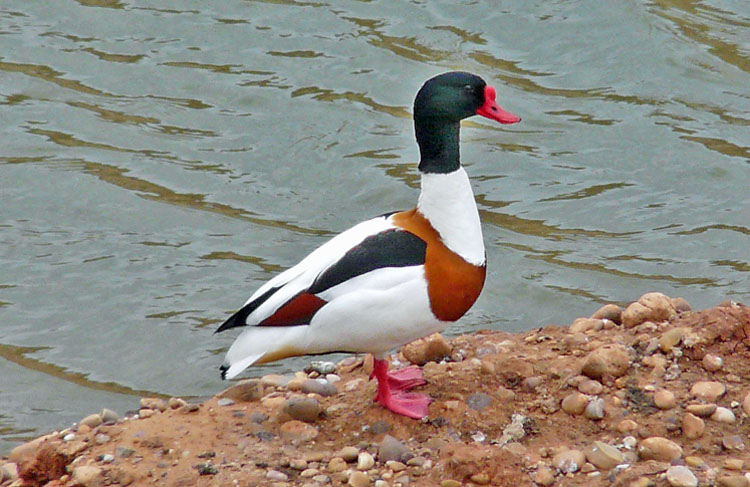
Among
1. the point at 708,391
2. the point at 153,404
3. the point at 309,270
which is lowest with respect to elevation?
the point at 153,404

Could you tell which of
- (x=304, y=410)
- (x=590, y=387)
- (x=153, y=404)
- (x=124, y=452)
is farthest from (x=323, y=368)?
(x=590, y=387)

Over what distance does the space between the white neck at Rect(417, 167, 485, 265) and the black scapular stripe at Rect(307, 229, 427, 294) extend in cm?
14

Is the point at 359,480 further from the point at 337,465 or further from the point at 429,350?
the point at 429,350

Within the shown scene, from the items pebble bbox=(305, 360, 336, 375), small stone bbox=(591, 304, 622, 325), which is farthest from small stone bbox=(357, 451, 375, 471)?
small stone bbox=(591, 304, 622, 325)

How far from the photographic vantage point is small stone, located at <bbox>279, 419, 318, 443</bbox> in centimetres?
496

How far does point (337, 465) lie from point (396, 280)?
84 cm

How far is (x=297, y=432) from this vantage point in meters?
4.98

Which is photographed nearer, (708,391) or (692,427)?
(692,427)

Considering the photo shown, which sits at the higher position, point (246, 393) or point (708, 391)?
point (708, 391)

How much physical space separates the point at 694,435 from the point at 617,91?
6.06 m

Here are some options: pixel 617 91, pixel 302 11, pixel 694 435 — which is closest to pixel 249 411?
pixel 694 435

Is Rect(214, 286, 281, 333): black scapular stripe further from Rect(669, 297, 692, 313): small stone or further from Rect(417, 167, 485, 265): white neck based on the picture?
Rect(669, 297, 692, 313): small stone

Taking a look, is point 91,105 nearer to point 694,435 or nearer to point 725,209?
point 725,209

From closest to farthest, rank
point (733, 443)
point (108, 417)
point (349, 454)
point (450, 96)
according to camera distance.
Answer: point (733, 443) → point (349, 454) → point (450, 96) → point (108, 417)
